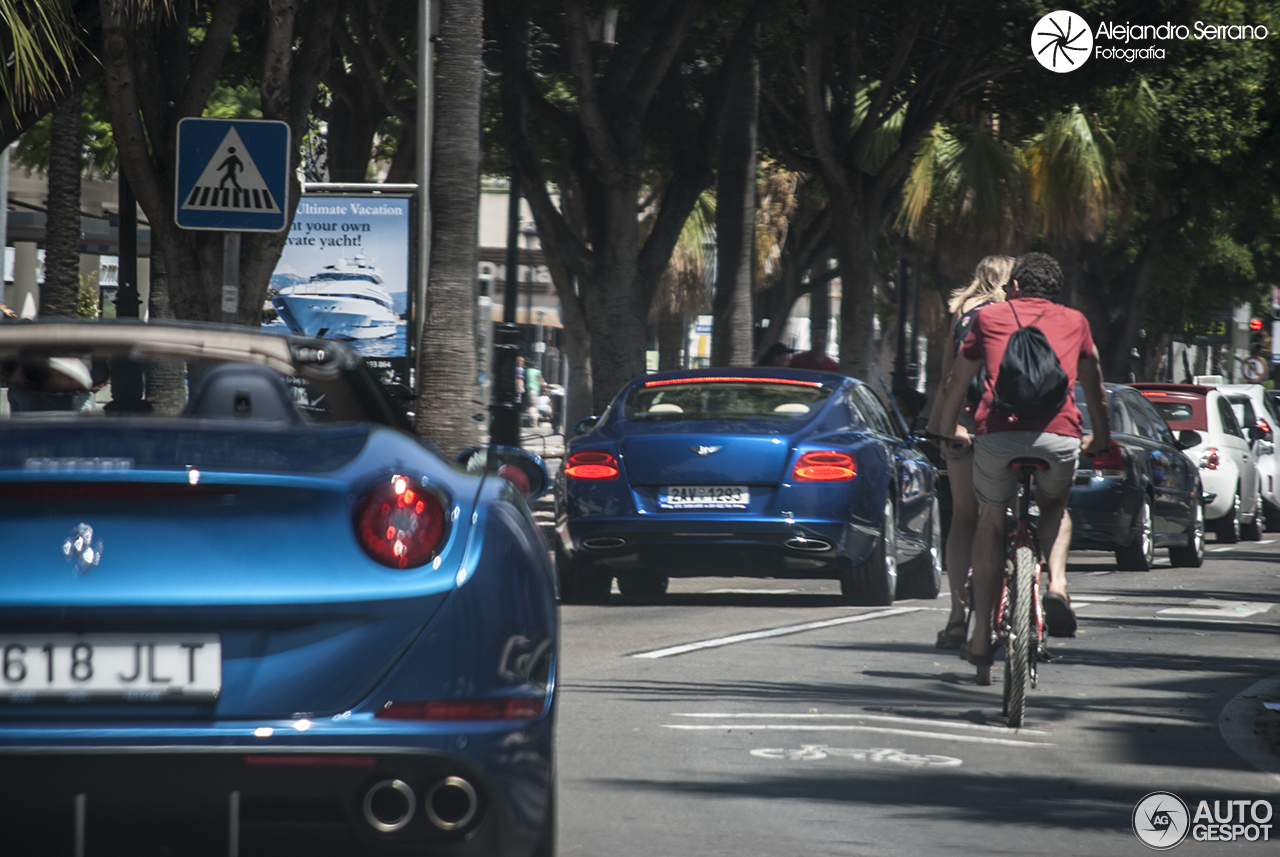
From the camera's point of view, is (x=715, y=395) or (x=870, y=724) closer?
(x=870, y=724)

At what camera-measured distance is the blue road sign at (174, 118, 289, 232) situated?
11.7m

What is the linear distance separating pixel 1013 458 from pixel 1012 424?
0.13 meters

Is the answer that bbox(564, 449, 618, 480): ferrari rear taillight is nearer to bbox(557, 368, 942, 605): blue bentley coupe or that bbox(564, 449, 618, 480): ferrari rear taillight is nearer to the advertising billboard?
bbox(557, 368, 942, 605): blue bentley coupe


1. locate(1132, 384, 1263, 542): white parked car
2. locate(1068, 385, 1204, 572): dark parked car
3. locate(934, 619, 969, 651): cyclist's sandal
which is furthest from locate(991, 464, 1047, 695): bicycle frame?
locate(1132, 384, 1263, 542): white parked car

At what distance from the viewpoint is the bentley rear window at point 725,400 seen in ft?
38.0

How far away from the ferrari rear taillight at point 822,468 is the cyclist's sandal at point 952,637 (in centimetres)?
279

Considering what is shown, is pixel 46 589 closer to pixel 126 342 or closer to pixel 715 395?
pixel 126 342

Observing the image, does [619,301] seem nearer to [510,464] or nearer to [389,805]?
[510,464]

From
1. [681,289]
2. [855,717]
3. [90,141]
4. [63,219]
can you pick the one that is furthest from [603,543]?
[681,289]

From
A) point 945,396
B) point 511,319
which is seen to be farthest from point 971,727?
point 511,319

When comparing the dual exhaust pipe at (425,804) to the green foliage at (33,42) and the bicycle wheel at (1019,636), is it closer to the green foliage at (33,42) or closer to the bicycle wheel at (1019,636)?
the bicycle wheel at (1019,636)

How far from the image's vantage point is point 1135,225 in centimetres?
4062

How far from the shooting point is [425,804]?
3467mm

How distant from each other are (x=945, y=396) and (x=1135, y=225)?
34703mm
